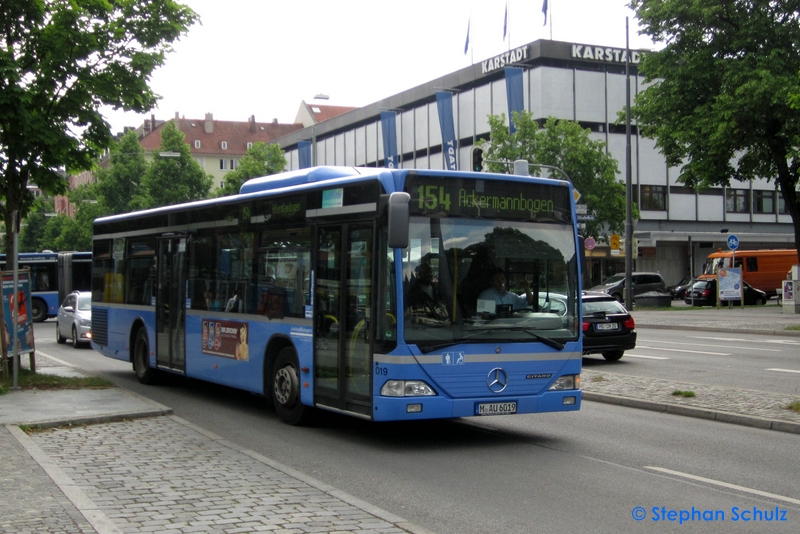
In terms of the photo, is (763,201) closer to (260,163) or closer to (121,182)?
(260,163)

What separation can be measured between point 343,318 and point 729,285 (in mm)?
35302

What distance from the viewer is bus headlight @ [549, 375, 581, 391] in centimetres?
983

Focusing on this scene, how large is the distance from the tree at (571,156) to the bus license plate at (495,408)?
3902 cm

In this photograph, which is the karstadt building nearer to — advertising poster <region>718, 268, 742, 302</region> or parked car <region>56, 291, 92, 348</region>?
advertising poster <region>718, 268, 742, 302</region>

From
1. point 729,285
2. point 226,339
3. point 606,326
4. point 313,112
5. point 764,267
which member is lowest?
point 606,326

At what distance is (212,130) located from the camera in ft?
446

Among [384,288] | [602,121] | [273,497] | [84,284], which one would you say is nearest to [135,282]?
[384,288]

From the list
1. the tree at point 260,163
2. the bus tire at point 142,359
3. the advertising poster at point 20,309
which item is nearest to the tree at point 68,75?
the advertising poster at point 20,309

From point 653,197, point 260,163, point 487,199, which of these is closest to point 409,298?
point 487,199

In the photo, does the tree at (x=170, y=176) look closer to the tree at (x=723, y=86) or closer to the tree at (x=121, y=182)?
the tree at (x=121, y=182)

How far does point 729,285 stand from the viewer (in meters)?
41.5

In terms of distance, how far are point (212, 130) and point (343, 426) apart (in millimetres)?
129727

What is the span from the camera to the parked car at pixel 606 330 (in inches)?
727

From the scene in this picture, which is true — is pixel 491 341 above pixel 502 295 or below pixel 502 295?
below
